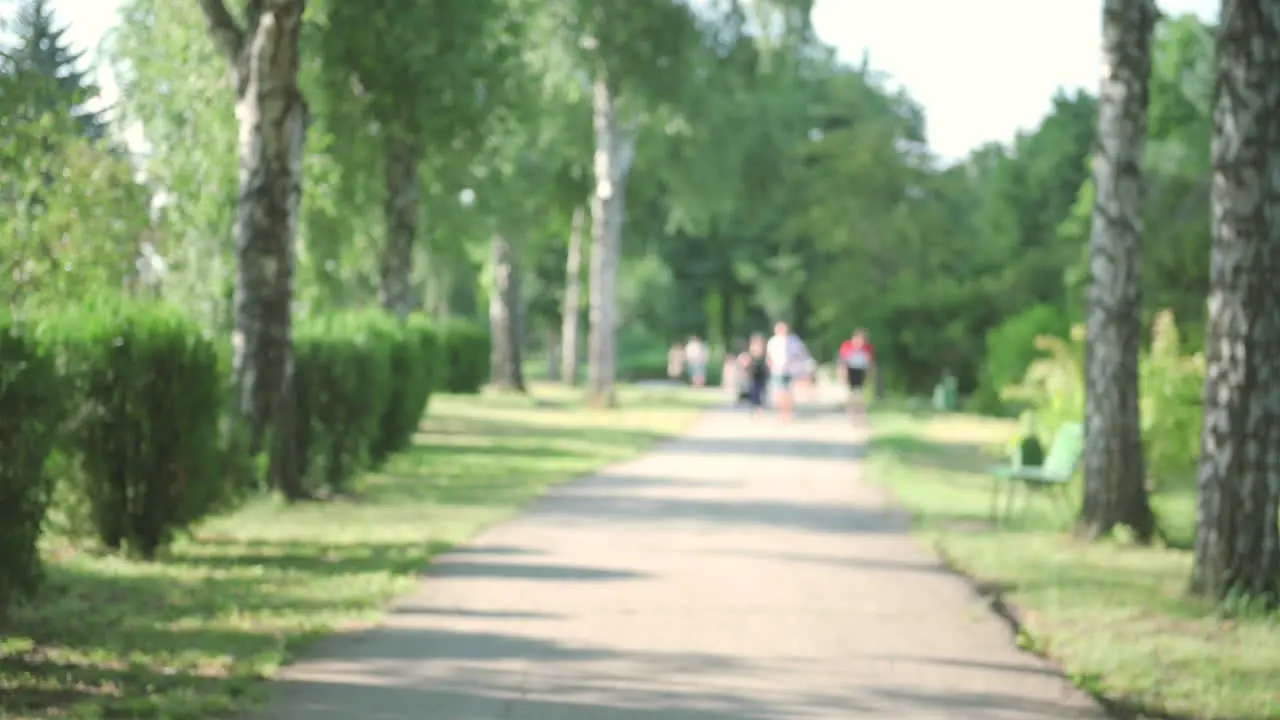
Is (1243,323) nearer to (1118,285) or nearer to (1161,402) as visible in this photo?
(1118,285)

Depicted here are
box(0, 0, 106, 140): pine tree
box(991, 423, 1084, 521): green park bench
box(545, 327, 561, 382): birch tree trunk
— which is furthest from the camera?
box(545, 327, 561, 382): birch tree trunk

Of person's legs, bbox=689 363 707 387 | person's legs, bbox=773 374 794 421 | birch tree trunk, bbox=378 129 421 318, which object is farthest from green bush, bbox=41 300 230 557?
person's legs, bbox=689 363 707 387

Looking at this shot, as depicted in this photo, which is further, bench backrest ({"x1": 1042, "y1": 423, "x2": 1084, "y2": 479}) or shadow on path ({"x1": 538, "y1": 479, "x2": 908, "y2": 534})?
Result: shadow on path ({"x1": 538, "y1": 479, "x2": 908, "y2": 534})

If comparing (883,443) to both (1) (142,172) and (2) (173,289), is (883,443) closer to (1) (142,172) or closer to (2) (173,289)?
(2) (173,289)

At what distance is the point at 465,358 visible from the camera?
165 feet

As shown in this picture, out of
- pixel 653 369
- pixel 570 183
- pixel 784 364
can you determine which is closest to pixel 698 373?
pixel 653 369

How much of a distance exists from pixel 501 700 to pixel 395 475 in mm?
15090

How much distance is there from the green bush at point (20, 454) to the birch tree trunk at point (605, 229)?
3069 cm

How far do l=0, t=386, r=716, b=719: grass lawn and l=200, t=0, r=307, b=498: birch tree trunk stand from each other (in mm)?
1093

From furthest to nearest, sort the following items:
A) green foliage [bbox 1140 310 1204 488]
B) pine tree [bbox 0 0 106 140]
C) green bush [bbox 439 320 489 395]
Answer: green bush [bbox 439 320 489 395], green foliage [bbox 1140 310 1204 488], pine tree [bbox 0 0 106 140]

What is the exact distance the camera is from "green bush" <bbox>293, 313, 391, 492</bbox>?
65.9 feet

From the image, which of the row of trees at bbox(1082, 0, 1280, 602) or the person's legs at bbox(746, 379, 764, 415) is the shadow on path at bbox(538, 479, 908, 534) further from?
the person's legs at bbox(746, 379, 764, 415)

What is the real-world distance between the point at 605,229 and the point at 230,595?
31100 mm

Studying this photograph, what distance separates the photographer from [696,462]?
26.7m
